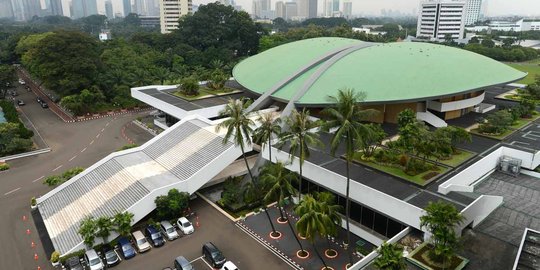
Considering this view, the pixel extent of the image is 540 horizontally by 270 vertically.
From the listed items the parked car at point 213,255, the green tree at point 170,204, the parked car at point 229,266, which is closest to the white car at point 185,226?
the green tree at point 170,204

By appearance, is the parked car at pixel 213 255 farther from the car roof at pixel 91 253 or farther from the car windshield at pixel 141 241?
the car roof at pixel 91 253

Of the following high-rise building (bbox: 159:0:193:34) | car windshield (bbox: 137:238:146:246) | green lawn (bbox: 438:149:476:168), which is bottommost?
car windshield (bbox: 137:238:146:246)

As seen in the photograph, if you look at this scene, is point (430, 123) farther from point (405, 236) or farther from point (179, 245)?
point (179, 245)

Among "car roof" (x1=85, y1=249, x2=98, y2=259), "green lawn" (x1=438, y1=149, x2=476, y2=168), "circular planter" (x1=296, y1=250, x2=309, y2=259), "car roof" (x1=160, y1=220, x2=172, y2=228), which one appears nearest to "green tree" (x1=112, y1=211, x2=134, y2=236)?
"car roof" (x1=85, y1=249, x2=98, y2=259)

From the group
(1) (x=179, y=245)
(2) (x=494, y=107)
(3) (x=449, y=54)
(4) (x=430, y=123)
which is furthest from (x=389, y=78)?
(1) (x=179, y=245)

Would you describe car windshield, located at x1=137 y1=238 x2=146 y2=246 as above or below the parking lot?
above

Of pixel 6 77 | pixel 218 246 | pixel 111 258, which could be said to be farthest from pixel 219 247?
pixel 6 77

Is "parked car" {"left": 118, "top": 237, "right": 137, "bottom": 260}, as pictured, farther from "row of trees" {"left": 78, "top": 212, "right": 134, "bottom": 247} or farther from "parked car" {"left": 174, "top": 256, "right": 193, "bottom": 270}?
"parked car" {"left": 174, "top": 256, "right": 193, "bottom": 270}
